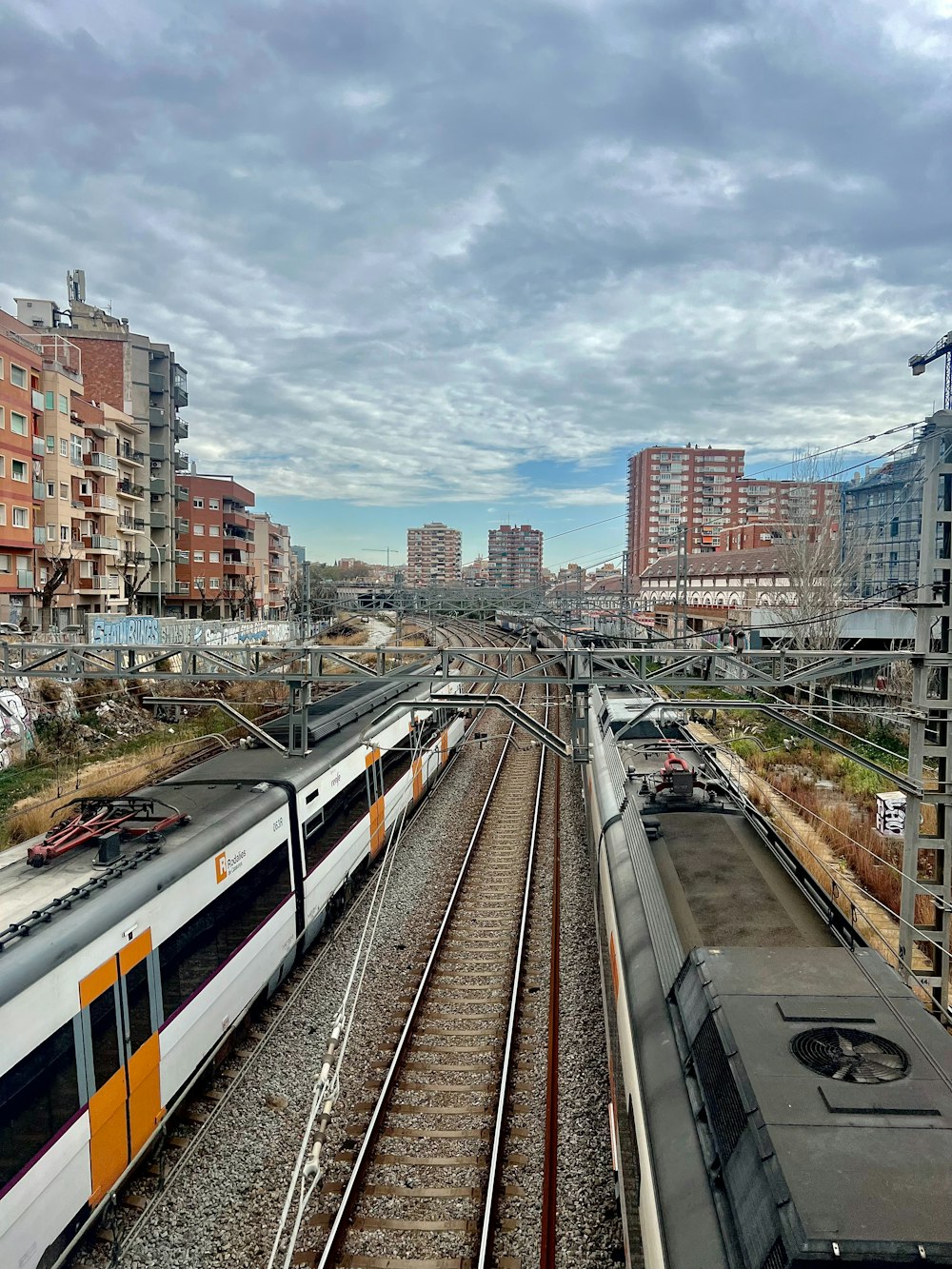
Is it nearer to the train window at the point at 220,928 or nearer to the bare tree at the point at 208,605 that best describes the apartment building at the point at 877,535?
the train window at the point at 220,928

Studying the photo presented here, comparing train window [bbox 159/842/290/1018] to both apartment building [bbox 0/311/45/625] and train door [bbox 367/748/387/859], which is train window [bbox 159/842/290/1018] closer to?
train door [bbox 367/748/387/859]

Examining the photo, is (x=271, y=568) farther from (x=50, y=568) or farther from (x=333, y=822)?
(x=333, y=822)

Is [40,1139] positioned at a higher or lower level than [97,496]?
lower

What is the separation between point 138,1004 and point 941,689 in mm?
8834

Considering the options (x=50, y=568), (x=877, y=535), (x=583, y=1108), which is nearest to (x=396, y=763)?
(x=583, y=1108)

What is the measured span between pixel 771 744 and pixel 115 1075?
75.8ft

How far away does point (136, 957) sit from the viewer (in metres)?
6.34

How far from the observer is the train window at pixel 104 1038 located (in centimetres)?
577

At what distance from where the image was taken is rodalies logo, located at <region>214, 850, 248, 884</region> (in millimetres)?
7723

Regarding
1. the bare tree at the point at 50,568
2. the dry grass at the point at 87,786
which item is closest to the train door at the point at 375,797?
the dry grass at the point at 87,786

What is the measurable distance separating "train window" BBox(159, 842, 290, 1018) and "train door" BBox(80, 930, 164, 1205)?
1.02 feet

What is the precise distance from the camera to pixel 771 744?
2520cm

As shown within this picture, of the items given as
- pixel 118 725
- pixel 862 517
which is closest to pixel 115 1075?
pixel 118 725

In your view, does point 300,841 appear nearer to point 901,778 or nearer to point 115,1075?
point 115,1075
